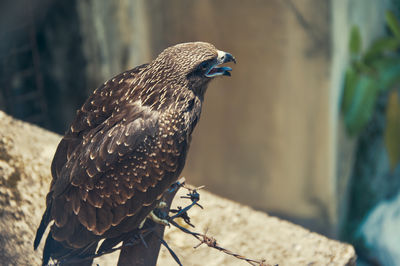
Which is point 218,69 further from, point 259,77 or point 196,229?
point 259,77

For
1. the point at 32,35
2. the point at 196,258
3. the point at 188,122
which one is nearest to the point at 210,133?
the point at 32,35

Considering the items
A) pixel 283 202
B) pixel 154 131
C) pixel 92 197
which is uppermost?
pixel 154 131

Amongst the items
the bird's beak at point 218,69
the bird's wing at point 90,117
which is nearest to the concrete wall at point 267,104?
the bird's beak at point 218,69

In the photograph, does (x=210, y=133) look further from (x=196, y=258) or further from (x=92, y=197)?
(x=92, y=197)

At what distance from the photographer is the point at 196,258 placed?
2.97 m

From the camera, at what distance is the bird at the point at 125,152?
7.41 ft

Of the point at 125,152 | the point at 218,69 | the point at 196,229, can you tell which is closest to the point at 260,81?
the point at 196,229

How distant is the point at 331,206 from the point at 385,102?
→ 51.3 inches

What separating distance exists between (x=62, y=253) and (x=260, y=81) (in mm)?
2827

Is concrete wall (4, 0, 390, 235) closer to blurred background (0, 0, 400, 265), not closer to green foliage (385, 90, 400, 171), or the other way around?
blurred background (0, 0, 400, 265)

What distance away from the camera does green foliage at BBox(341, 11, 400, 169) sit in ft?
16.0

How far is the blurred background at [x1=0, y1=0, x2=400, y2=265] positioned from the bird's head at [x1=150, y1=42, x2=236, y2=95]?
2282mm

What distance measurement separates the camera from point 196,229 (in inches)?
123

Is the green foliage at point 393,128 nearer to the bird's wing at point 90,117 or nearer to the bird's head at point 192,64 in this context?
the bird's head at point 192,64
